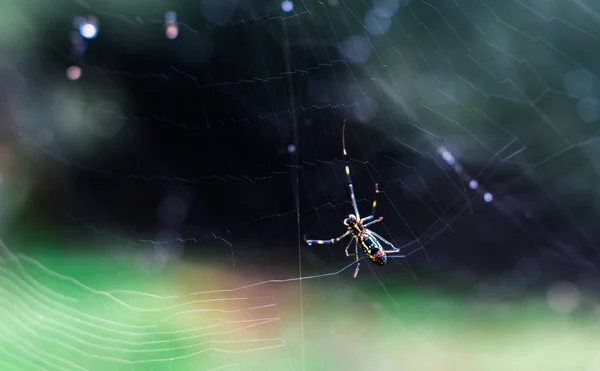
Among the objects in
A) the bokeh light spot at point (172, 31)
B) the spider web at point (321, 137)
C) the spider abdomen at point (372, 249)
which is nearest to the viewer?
the spider abdomen at point (372, 249)

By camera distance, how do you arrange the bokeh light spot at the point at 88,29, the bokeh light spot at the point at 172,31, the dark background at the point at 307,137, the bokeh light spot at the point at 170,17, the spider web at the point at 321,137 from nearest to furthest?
the spider web at the point at 321,137 → the dark background at the point at 307,137 → the bokeh light spot at the point at 170,17 → the bokeh light spot at the point at 88,29 → the bokeh light spot at the point at 172,31

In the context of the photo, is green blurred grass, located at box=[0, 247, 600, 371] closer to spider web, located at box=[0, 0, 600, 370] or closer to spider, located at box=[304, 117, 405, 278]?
spider web, located at box=[0, 0, 600, 370]

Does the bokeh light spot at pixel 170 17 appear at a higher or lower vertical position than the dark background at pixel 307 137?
higher

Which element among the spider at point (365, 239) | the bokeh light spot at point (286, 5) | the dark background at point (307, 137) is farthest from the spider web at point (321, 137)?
the spider at point (365, 239)

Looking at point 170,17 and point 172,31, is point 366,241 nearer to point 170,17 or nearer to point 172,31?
point 170,17

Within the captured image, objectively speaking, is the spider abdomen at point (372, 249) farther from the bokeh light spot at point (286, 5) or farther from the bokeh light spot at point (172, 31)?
the bokeh light spot at point (172, 31)

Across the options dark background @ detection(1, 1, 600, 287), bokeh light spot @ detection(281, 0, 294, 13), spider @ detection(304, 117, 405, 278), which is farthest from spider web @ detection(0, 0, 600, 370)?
spider @ detection(304, 117, 405, 278)

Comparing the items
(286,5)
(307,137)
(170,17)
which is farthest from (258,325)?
(170,17)
